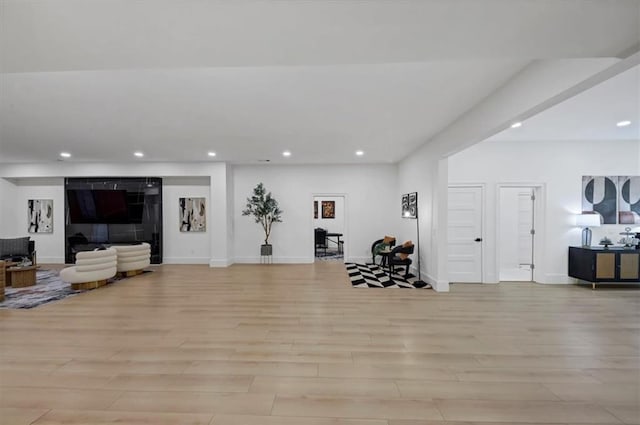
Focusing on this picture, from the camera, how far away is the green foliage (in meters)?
8.05

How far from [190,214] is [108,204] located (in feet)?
7.89

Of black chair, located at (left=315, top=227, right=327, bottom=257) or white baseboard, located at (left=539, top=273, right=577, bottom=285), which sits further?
black chair, located at (left=315, top=227, right=327, bottom=257)

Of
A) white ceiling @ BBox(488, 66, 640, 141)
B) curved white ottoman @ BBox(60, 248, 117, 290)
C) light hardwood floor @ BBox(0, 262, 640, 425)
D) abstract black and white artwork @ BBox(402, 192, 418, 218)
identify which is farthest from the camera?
abstract black and white artwork @ BBox(402, 192, 418, 218)

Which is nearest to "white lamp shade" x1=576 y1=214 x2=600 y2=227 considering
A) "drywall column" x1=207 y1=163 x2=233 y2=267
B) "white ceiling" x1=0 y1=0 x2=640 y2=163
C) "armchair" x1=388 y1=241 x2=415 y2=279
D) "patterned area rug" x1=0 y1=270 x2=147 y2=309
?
"armchair" x1=388 y1=241 x2=415 y2=279

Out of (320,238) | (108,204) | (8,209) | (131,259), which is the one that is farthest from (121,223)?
(320,238)

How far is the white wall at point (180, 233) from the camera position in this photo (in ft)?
27.3

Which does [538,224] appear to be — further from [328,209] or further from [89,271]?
[89,271]

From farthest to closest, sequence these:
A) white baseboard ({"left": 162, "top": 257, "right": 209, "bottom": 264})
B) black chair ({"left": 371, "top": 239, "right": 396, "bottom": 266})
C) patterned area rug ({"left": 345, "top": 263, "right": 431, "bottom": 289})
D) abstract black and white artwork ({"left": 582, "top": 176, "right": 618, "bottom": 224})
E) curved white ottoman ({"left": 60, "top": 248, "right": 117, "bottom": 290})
Result: 1. white baseboard ({"left": 162, "top": 257, "right": 209, "bottom": 264})
2. black chair ({"left": 371, "top": 239, "right": 396, "bottom": 266})
3. abstract black and white artwork ({"left": 582, "top": 176, "right": 618, "bottom": 224})
4. patterned area rug ({"left": 345, "top": 263, "right": 431, "bottom": 289})
5. curved white ottoman ({"left": 60, "top": 248, "right": 117, "bottom": 290})

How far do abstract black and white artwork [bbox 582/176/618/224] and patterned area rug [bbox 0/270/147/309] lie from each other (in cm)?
1058

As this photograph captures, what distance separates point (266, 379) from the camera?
242cm

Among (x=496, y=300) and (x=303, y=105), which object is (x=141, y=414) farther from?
(x=496, y=300)

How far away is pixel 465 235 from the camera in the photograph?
6.00 metres

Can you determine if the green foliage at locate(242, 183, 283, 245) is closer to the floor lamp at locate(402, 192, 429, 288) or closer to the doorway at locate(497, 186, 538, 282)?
the floor lamp at locate(402, 192, 429, 288)

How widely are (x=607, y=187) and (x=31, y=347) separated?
10.0m
